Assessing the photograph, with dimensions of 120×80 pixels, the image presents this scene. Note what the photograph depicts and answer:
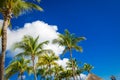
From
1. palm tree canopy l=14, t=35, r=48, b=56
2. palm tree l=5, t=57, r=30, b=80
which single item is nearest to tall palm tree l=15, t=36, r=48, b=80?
palm tree canopy l=14, t=35, r=48, b=56

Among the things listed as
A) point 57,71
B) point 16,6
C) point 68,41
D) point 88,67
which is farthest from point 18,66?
point 88,67

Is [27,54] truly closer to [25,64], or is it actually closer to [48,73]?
[25,64]

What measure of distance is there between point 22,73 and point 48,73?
10.8 m

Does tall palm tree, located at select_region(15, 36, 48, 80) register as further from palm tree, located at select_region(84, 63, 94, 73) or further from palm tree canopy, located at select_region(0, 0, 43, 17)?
palm tree, located at select_region(84, 63, 94, 73)

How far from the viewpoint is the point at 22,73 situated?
57469 millimetres

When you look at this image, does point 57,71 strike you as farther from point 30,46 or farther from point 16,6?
point 16,6

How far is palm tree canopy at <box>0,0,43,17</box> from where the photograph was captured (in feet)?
67.3

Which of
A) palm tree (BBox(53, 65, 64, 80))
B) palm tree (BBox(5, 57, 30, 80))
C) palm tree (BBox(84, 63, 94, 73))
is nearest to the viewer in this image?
palm tree (BBox(5, 57, 30, 80))

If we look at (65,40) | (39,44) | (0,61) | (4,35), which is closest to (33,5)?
(4,35)

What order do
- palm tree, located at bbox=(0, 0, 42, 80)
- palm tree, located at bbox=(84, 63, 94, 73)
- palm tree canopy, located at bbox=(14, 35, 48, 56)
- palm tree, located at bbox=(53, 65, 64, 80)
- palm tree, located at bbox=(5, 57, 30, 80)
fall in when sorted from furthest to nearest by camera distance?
palm tree, located at bbox=(84, 63, 94, 73) → palm tree, located at bbox=(53, 65, 64, 80) → palm tree, located at bbox=(5, 57, 30, 80) → palm tree canopy, located at bbox=(14, 35, 48, 56) → palm tree, located at bbox=(0, 0, 42, 80)

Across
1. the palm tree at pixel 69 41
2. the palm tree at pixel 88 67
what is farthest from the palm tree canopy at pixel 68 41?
the palm tree at pixel 88 67

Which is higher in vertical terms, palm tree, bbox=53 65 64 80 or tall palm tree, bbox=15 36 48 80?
palm tree, bbox=53 65 64 80

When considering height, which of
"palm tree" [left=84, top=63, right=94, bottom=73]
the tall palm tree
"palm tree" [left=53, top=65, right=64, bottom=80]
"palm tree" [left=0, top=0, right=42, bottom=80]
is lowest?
"palm tree" [left=0, top=0, right=42, bottom=80]

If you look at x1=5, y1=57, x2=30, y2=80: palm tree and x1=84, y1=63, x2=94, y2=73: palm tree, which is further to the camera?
x1=84, y1=63, x2=94, y2=73: palm tree
